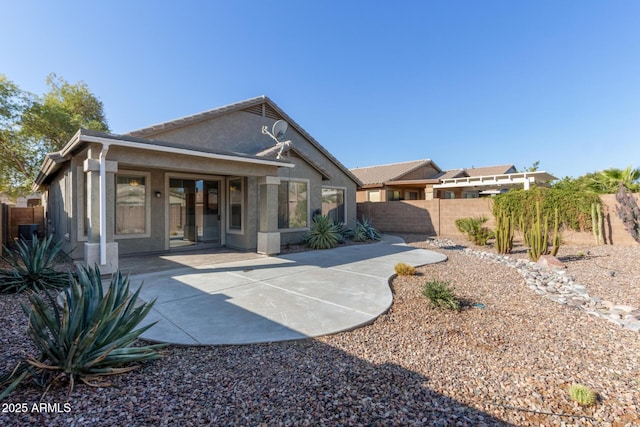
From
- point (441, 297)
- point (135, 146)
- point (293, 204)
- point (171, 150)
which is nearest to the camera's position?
point (441, 297)

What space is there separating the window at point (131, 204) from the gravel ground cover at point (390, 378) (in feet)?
16.5

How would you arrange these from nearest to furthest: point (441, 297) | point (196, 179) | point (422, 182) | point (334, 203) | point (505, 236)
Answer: point (441, 297)
point (505, 236)
point (196, 179)
point (334, 203)
point (422, 182)

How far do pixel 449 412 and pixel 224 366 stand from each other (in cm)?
230

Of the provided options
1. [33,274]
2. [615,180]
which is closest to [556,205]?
[615,180]

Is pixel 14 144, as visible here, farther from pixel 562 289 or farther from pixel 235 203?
pixel 562 289

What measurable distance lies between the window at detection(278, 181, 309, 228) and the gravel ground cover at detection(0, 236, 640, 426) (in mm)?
7794

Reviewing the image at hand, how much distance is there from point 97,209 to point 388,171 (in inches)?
918

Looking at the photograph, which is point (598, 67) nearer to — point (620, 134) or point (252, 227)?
point (620, 134)

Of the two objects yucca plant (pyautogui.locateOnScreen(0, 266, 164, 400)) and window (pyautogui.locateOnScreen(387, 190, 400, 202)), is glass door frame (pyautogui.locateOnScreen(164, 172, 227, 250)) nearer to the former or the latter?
yucca plant (pyautogui.locateOnScreen(0, 266, 164, 400))

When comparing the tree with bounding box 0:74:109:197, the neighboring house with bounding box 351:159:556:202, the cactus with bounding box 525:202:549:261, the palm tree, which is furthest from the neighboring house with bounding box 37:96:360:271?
the palm tree

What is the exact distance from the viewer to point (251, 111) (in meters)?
14.1

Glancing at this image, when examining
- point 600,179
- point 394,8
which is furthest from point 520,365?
point 600,179

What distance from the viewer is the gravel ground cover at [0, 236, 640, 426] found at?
258 centimetres

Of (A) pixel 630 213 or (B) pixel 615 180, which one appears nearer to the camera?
(A) pixel 630 213
